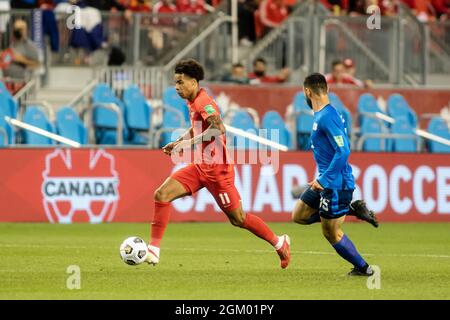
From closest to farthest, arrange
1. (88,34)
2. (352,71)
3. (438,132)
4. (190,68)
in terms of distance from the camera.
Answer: (190,68)
(88,34)
(438,132)
(352,71)

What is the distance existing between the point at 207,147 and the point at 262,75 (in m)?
12.3

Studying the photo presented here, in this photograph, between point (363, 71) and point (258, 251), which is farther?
point (363, 71)

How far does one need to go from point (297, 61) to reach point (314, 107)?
1300 centimetres

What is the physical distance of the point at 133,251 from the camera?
45.7 feet

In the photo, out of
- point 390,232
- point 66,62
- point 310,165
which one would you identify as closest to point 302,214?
point 390,232

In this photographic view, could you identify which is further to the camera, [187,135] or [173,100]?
[173,100]

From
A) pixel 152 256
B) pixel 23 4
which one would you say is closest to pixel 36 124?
pixel 23 4

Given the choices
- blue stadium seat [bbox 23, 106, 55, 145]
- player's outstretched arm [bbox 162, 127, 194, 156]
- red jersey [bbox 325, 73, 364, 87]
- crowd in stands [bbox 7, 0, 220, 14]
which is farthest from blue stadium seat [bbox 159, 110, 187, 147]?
player's outstretched arm [bbox 162, 127, 194, 156]

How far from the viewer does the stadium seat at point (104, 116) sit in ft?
79.3

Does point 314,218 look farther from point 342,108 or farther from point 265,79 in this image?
point 265,79

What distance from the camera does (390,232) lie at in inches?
833

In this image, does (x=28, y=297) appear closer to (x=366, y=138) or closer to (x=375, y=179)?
(x=375, y=179)

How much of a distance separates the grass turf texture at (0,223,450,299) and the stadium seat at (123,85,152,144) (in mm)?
3237

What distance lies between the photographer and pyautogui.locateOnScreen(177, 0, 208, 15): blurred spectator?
2831 centimetres
